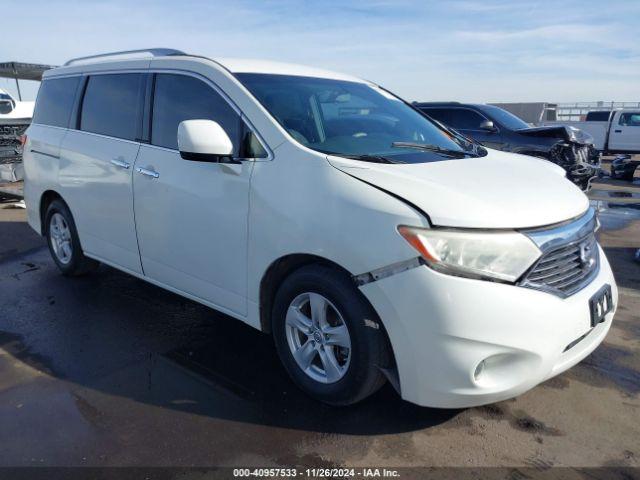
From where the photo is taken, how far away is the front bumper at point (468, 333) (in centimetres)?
235

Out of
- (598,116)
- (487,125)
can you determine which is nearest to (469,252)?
(487,125)

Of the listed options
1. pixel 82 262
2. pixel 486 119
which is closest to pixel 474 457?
pixel 82 262

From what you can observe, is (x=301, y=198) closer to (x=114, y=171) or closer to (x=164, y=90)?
(x=164, y=90)

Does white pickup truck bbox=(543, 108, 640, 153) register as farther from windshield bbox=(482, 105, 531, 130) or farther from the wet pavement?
the wet pavement

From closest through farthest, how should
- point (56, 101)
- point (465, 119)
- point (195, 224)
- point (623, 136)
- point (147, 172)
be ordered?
point (195, 224), point (147, 172), point (56, 101), point (465, 119), point (623, 136)

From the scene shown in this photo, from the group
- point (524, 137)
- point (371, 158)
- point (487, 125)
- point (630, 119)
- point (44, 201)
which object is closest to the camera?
point (371, 158)

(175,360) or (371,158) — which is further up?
(371,158)

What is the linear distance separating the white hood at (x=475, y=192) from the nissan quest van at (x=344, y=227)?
11 mm

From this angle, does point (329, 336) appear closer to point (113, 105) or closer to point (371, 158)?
point (371, 158)

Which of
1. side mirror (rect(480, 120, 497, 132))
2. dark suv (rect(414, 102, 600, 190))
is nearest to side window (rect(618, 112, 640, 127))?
dark suv (rect(414, 102, 600, 190))

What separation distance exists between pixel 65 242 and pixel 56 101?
51.9 inches

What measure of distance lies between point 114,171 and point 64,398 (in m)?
1.70

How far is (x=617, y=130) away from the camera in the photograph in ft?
64.4

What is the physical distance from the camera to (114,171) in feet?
13.3
